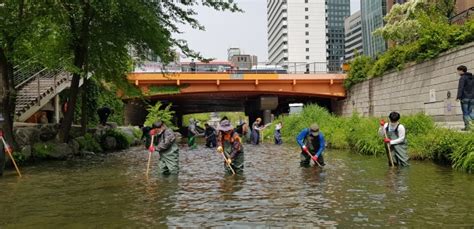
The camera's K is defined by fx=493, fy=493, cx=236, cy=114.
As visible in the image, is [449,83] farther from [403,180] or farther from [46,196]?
[46,196]

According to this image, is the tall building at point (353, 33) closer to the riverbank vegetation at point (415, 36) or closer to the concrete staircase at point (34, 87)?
the riverbank vegetation at point (415, 36)

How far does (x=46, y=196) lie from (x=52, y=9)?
9.05 m

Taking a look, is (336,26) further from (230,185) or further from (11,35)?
(230,185)

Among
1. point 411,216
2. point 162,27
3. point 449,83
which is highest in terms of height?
point 162,27

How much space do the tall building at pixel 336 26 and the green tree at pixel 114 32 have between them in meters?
132

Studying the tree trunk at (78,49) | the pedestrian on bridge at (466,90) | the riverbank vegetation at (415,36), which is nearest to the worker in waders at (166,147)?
the tree trunk at (78,49)

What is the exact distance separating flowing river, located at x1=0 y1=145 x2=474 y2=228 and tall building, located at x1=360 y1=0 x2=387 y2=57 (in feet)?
231

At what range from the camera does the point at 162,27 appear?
2002 centimetres

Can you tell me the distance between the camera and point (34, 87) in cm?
2745

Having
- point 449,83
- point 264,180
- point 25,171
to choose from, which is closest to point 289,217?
point 264,180

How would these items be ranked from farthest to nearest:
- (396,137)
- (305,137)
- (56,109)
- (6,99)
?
1. (56,109)
2. (6,99)
3. (305,137)
4. (396,137)

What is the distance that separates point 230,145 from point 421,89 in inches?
735

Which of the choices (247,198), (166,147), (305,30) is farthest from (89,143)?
(305,30)

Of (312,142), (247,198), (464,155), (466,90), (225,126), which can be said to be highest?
(466,90)
